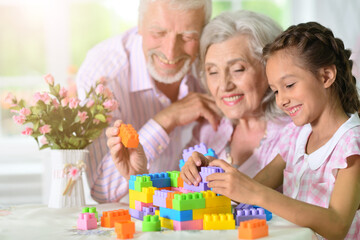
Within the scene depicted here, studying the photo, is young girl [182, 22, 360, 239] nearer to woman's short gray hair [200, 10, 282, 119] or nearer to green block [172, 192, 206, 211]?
green block [172, 192, 206, 211]

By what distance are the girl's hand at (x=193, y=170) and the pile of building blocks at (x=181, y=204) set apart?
2cm

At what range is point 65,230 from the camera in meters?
1.35

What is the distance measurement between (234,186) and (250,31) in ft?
2.95

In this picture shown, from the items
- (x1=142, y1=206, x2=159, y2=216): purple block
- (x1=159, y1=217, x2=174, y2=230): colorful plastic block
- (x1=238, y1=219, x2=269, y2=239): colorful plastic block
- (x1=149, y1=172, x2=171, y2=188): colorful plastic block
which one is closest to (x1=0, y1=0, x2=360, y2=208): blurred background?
(x1=149, y1=172, x2=171, y2=188): colorful plastic block

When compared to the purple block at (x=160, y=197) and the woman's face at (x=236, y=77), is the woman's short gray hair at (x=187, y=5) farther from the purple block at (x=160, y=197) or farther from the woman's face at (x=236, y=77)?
the purple block at (x=160, y=197)

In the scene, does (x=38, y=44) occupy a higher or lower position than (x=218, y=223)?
higher

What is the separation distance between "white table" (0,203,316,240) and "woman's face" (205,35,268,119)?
0.68 metres

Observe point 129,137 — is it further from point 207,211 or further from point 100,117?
point 207,211

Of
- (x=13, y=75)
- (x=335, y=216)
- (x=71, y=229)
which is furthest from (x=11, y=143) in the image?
(x=335, y=216)

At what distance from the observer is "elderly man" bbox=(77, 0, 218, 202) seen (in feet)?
6.99

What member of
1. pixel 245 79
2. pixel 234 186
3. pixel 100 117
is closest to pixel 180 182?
pixel 234 186

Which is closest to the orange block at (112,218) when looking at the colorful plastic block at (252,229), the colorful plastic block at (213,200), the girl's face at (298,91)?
the colorful plastic block at (213,200)

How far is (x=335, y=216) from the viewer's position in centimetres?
138

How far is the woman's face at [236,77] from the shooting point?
1979 millimetres
